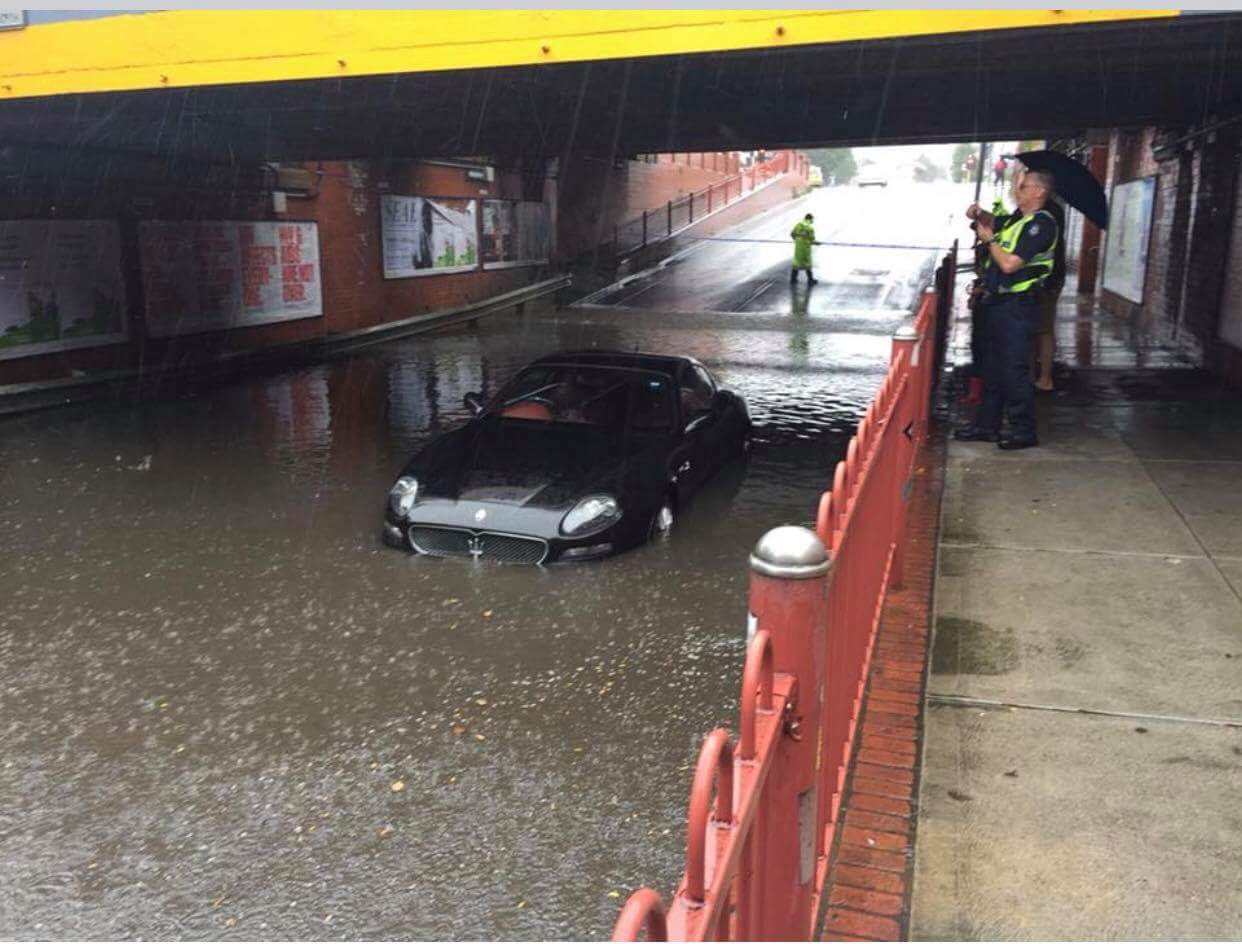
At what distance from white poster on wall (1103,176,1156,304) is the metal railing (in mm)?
14954

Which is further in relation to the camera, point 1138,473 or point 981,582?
point 1138,473

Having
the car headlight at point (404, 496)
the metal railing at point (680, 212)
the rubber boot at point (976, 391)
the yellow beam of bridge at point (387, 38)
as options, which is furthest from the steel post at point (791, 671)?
the metal railing at point (680, 212)

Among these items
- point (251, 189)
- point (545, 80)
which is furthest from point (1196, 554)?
point (251, 189)

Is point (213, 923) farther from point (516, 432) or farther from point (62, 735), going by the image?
point (516, 432)

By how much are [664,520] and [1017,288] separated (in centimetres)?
301

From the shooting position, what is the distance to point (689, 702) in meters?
4.61

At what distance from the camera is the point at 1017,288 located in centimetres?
723

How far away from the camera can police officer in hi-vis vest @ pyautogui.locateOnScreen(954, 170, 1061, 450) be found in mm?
7074

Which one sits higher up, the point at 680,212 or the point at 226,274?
the point at 680,212

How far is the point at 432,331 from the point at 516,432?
14.5 meters

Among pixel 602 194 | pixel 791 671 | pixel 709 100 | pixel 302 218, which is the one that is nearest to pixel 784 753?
pixel 791 671

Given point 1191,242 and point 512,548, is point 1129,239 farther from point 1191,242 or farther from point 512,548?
point 512,548

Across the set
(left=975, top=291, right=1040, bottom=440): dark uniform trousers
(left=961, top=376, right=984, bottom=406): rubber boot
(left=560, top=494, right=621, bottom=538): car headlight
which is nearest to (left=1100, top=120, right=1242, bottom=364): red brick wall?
(left=961, top=376, right=984, bottom=406): rubber boot

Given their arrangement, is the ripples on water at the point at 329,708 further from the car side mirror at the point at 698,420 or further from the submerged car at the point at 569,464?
the car side mirror at the point at 698,420
